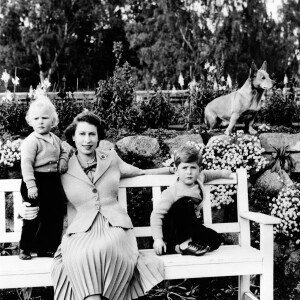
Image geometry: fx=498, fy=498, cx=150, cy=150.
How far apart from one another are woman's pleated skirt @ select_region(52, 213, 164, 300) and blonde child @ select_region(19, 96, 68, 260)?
9.0 inches

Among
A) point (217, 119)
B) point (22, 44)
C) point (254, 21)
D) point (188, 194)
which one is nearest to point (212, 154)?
point (217, 119)

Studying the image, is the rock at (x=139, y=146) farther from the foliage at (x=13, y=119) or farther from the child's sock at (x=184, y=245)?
the child's sock at (x=184, y=245)

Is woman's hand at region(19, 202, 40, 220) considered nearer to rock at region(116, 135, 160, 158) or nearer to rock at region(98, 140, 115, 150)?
rock at region(98, 140, 115, 150)

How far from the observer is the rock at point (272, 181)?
5281 mm

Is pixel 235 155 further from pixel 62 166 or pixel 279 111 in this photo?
pixel 62 166

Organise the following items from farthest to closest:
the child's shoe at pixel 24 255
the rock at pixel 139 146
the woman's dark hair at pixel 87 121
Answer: the rock at pixel 139 146
the woman's dark hair at pixel 87 121
the child's shoe at pixel 24 255

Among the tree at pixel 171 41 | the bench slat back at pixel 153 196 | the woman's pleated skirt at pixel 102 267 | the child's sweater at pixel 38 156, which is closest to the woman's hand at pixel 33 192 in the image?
the child's sweater at pixel 38 156

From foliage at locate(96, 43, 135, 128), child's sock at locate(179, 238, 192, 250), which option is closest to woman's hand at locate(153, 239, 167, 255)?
child's sock at locate(179, 238, 192, 250)

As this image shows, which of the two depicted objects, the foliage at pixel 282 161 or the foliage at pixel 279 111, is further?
the foliage at pixel 279 111

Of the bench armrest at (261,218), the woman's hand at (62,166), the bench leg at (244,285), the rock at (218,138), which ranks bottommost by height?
the bench leg at (244,285)

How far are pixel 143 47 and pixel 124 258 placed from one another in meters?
22.6

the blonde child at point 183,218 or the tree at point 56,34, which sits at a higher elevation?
the tree at point 56,34

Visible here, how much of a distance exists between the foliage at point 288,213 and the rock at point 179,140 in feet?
3.40

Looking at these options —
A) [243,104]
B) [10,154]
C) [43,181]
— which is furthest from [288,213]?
[10,154]
